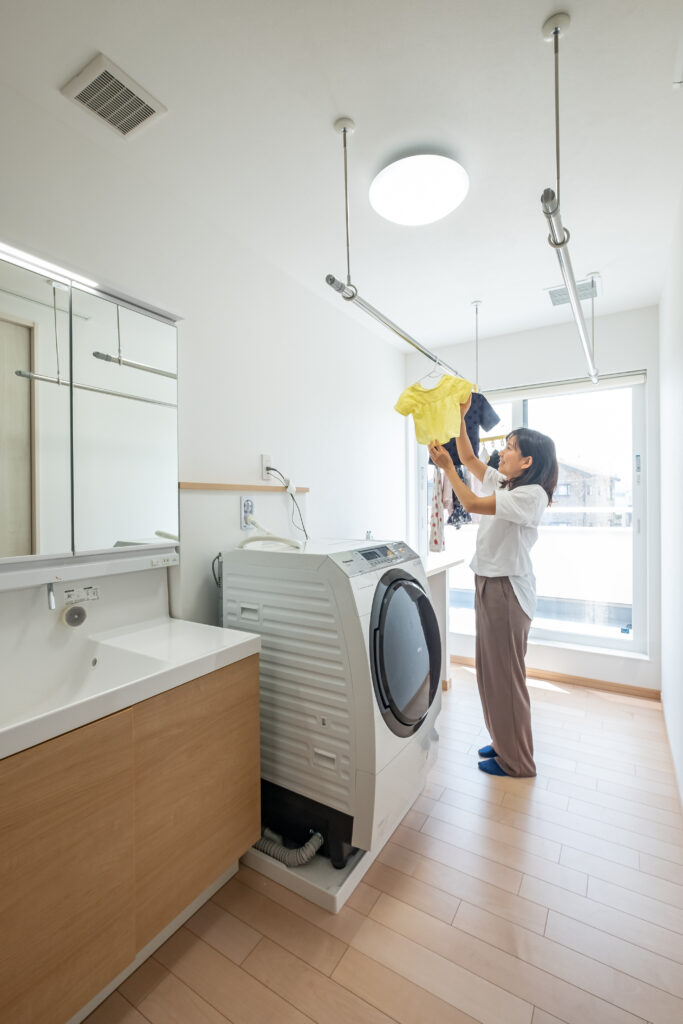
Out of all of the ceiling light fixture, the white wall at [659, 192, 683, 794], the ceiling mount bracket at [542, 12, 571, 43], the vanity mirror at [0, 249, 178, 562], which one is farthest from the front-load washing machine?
the ceiling mount bracket at [542, 12, 571, 43]

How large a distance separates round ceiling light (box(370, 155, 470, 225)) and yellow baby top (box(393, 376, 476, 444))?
707 millimetres

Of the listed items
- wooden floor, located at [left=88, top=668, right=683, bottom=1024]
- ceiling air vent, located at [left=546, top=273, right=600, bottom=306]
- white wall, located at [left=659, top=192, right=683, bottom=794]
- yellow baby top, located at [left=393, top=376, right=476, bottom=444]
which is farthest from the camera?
ceiling air vent, located at [left=546, top=273, right=600, bottom=306]

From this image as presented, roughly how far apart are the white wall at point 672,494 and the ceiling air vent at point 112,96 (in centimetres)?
218

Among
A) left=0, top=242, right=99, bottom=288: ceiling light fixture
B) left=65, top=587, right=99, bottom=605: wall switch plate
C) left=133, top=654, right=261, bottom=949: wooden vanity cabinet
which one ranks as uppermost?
left=0, top=242, right=99, bottom=288: ceiling light fixture

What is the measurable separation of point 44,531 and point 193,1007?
137 centimetres

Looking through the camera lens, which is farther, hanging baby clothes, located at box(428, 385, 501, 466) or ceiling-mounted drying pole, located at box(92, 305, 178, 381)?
hanging baby clothes, located at box(428, 385, 501, 466)

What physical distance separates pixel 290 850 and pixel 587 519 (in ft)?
9.71

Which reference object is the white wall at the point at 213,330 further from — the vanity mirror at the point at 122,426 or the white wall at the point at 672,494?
the white wall at the point at 672,494

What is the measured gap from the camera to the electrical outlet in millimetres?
2216

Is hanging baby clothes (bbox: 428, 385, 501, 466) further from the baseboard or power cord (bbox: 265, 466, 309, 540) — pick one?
the baseboard

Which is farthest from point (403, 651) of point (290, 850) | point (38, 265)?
point (38, 265)

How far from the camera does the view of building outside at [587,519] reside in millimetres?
3318

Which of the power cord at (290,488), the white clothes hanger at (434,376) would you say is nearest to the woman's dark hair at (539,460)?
the white clothes hanger at (434,376)

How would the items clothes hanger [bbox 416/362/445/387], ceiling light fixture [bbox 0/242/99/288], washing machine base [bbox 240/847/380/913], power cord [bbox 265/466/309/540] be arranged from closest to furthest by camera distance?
1. ceiling light fixture [bbox 0/242/99/288]
2. washing machine base [bbox 240/847/380/913]
3. power cord [bbox 265/466/309/540]
4. clothes hanger [bbox 416/362/445/387]
